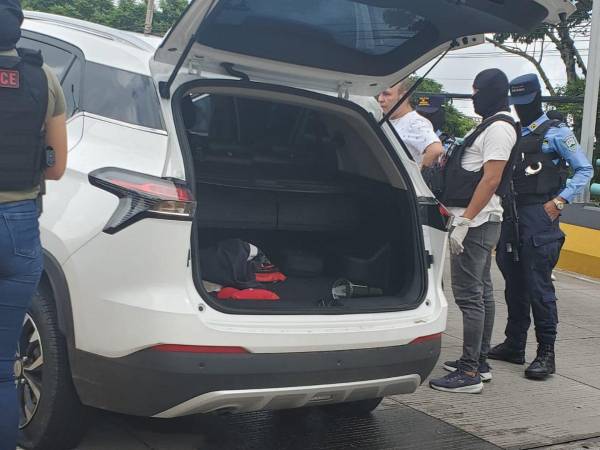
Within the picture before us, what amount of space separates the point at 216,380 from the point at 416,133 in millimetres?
3292

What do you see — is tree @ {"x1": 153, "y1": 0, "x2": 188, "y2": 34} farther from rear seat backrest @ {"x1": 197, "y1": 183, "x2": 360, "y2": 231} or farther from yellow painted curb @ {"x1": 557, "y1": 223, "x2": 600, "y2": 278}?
rear seat backrest @ {"x1": 197, "y1": 183, "x2": 360, "y2": 231}

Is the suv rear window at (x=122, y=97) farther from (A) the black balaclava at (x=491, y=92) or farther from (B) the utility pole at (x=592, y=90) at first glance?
(B) the utility pole at (x=592, y=90)

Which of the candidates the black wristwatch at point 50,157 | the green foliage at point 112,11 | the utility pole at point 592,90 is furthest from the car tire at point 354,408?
the green foliage at point 112,11

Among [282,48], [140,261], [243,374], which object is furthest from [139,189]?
[282,48]

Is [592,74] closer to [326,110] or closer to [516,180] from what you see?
[516,180]

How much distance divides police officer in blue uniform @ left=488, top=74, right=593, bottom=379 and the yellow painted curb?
Result: 4782mm

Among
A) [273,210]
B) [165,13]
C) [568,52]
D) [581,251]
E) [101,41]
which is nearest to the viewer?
[101,41]

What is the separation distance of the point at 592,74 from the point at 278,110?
8.15 m

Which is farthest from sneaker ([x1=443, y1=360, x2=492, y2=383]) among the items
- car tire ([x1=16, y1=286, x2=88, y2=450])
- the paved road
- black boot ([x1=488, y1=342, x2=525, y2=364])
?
car tire ([x1=16, y1=286, x2=88, y2=450])

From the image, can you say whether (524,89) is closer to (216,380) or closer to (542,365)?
(542,365)

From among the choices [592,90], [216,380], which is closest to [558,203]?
[216,380]

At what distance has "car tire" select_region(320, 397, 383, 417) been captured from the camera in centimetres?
427

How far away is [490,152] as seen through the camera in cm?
473

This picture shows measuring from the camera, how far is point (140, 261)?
2.95 m
